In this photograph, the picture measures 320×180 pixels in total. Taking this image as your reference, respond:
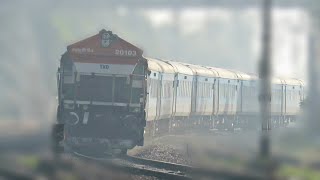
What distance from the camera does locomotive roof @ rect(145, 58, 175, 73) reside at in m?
23.8

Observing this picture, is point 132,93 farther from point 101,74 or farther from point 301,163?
point 301,163

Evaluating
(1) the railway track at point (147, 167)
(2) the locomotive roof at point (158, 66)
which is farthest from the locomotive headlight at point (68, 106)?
(2) the locomotive roof at point (158, 66)

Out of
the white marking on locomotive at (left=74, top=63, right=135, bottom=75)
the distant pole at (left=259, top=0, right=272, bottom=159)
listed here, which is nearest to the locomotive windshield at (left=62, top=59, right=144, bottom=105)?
the white marking on locomotive at (left=74, top=63, right=135, bottom=75)

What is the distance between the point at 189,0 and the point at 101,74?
41.6 meters

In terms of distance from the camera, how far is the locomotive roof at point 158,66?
2375cm

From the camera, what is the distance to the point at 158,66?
25.5m

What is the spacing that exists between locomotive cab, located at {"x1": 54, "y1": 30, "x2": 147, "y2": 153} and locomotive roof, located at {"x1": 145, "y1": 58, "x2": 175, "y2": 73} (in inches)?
50.0

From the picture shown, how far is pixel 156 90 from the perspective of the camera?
25.4 meters

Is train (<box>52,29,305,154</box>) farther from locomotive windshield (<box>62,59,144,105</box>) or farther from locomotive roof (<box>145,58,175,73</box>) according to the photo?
locomotive roof (<box>145,58,175,73</box>)

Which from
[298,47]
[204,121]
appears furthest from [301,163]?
[204,121]

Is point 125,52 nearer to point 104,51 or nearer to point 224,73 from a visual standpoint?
point 104,51

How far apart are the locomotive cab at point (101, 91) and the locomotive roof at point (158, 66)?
127 centimetres

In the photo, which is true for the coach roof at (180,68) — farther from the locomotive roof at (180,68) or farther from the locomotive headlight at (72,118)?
the locomotive headlight at (72,118)

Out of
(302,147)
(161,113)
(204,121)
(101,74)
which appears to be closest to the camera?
(302,147)
